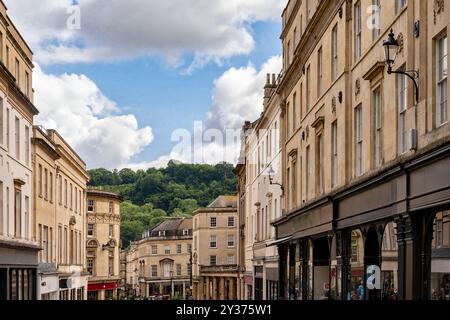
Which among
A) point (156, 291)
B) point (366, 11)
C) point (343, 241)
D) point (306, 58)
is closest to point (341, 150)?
point (343, 241)

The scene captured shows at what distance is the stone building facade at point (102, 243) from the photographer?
7538cm

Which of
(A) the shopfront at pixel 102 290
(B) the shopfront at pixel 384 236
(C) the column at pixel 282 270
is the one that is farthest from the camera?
(A) the shopfront at pixel 102 290

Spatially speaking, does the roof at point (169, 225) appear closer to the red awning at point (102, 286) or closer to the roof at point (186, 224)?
the roof at point (186, 224)

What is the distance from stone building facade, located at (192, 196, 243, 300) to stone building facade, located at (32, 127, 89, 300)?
2172 cm

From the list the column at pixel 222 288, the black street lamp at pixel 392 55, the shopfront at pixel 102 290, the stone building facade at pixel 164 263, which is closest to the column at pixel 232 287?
the column at pixel 222 288

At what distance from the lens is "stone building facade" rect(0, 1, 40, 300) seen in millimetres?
33812

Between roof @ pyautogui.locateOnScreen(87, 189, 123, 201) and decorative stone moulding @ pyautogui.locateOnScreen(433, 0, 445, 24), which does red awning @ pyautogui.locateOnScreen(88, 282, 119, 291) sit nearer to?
roof @ pyautogui.locateOnScreen(87, 189, 123, 201)

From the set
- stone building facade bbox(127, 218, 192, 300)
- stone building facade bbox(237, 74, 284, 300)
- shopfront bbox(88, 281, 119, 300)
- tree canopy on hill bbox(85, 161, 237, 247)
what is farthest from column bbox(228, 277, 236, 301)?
stone building facade bbox(127, 218, 192, 300)

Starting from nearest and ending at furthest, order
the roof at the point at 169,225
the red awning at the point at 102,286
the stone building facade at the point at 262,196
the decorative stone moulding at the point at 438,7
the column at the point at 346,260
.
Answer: the decorative stone moulding at the point at 438,7 < the column at the point at 346,260 < the stone building facade at the point at 262,196 < the red awning at the point at 102,286 < the roof at the point at 169,225

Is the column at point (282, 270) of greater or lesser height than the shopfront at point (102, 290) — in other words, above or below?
above

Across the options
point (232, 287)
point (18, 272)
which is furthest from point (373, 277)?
point (232, 287)

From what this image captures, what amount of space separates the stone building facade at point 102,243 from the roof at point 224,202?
10.4m

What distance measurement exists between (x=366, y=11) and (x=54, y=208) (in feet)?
104

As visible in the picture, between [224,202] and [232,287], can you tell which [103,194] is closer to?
[232,287]
